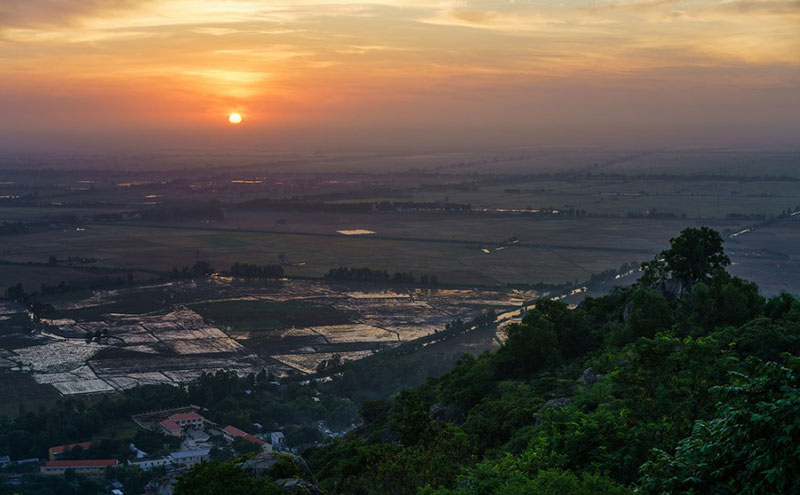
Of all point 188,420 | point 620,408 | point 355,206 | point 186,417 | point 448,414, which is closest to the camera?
point 620,408

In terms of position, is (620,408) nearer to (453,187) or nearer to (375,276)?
(375,276)

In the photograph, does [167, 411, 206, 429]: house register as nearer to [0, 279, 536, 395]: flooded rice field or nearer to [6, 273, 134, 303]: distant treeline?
[0, 279, 536, 395]: flooded rice field

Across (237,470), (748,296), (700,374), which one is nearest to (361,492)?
(237,470)

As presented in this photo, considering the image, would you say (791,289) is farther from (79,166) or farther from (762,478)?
(79,166)

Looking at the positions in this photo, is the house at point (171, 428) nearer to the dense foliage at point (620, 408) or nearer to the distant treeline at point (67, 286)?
the dense foliage at point (620, 408)

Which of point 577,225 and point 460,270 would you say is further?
point 577,225

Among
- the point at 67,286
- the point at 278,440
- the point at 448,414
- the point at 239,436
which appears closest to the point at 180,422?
the point at 239,436
